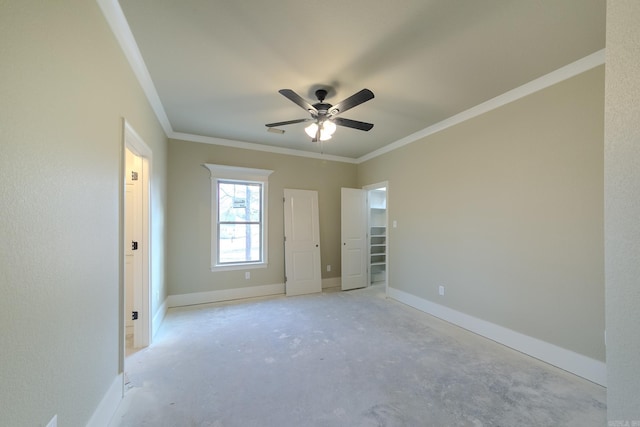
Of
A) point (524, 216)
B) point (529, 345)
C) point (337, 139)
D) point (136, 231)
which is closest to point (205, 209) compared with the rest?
point (136, 231)

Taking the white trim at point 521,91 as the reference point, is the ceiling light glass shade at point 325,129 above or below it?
below

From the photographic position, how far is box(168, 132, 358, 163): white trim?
4.09 meters

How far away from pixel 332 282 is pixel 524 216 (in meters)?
3.49

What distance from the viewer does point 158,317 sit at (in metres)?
3.21

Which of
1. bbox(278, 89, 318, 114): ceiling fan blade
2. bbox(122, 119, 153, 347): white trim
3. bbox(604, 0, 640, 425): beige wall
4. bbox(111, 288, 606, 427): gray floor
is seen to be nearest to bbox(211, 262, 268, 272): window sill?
bbox(111, 288, 606, 427): gray floor

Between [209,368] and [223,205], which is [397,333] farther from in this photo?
[223,205]

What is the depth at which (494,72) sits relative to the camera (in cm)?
237

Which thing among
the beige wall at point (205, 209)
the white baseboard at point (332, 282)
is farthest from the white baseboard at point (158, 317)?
the white baseboard at point (332, 282)

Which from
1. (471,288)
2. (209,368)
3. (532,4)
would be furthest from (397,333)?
(532,4)

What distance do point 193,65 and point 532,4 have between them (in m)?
2.59

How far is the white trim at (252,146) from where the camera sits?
4.09 metres

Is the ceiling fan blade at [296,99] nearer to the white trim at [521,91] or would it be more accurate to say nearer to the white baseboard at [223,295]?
the white trim at [521,91]

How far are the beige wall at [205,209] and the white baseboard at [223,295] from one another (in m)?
0.07

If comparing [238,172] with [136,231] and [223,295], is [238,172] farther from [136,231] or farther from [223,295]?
[223,295]
